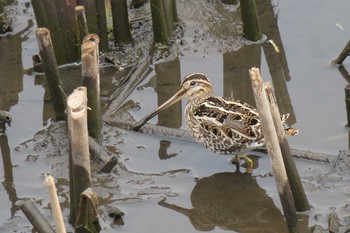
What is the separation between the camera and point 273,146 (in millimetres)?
6094

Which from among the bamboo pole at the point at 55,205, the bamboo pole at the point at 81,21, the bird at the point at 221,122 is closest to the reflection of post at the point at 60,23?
the bamboo pole at the point at 81,21

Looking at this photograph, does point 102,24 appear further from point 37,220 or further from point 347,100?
point 37,220

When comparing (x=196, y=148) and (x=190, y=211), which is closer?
(x=190, y=211)

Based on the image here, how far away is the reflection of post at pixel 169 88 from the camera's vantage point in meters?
8.85

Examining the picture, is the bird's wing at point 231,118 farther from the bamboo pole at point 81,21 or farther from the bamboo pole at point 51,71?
the bamboo pole at point 81,21

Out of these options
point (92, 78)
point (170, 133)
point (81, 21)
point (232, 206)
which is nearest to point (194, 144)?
point (170, 133)

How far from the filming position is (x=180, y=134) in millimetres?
8391

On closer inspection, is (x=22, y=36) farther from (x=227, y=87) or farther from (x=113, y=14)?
(x=227, y=87)

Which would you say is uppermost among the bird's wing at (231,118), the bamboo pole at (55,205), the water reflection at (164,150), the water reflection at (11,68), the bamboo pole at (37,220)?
the bamboo pole at (55,205)

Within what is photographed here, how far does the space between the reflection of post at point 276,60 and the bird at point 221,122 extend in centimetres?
102

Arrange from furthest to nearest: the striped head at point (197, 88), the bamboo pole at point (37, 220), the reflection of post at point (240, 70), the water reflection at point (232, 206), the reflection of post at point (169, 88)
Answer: the reflection of post at point (240, 70)
the reflection of post at point (169, 88)
the striped head at point (197, 88)
the water reflection at point (232, 206)
the bamboo pole at point (37, 220)

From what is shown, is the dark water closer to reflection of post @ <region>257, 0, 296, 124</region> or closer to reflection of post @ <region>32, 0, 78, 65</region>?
reflection of post @ <region>257, 0, 296, 124</region>

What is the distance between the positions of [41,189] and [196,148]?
151cm

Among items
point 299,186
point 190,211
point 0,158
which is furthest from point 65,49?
point 299,186
